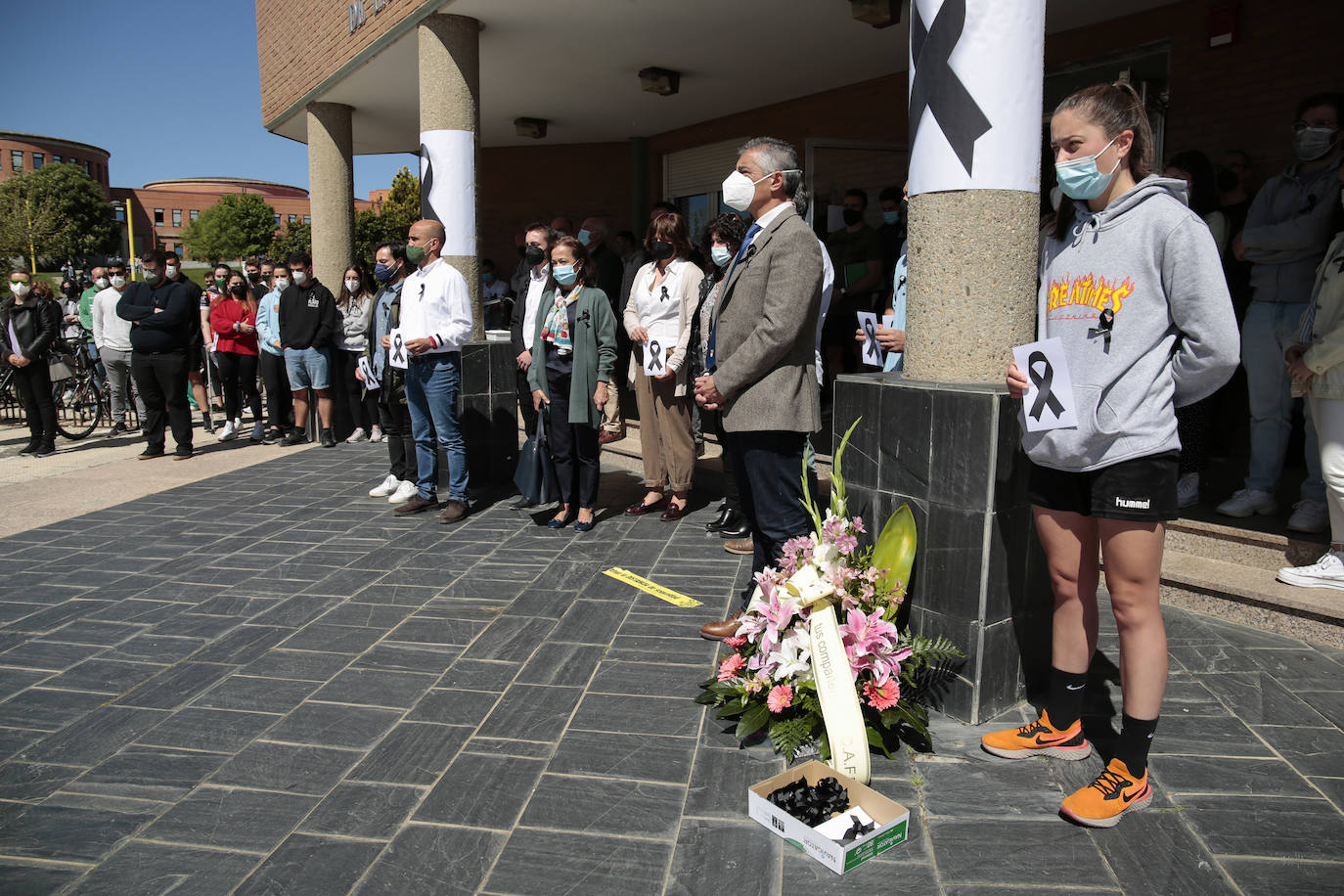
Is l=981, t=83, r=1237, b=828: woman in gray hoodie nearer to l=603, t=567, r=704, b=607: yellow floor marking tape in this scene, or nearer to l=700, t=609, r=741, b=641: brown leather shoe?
l=700, t=609, r=741, b=641: brown leather shoe

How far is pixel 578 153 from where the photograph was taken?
51.5 feet

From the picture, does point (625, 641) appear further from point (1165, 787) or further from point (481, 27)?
point (481, 27)

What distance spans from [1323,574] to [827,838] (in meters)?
3.25

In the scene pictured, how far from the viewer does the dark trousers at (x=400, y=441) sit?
279 inches

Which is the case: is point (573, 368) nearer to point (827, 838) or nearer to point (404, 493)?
point (404, 493)

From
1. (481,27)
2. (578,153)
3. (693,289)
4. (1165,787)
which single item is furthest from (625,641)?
(578,153)

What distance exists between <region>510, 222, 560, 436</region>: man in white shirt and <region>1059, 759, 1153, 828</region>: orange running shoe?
4572 millimetres

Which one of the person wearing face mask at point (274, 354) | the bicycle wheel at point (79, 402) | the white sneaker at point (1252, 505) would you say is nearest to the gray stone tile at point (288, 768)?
the white sneaker at point (1252, 505)

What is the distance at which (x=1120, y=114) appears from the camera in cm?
254

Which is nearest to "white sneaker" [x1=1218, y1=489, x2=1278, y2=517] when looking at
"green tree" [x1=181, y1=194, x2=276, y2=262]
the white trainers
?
the white trainers

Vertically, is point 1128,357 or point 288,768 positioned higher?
point 1128,357

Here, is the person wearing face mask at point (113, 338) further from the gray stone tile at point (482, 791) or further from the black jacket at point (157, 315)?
the gray stone tile at point (482, 791)

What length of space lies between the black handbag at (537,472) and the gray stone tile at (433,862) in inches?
144

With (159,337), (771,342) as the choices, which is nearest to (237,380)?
(159,337)
